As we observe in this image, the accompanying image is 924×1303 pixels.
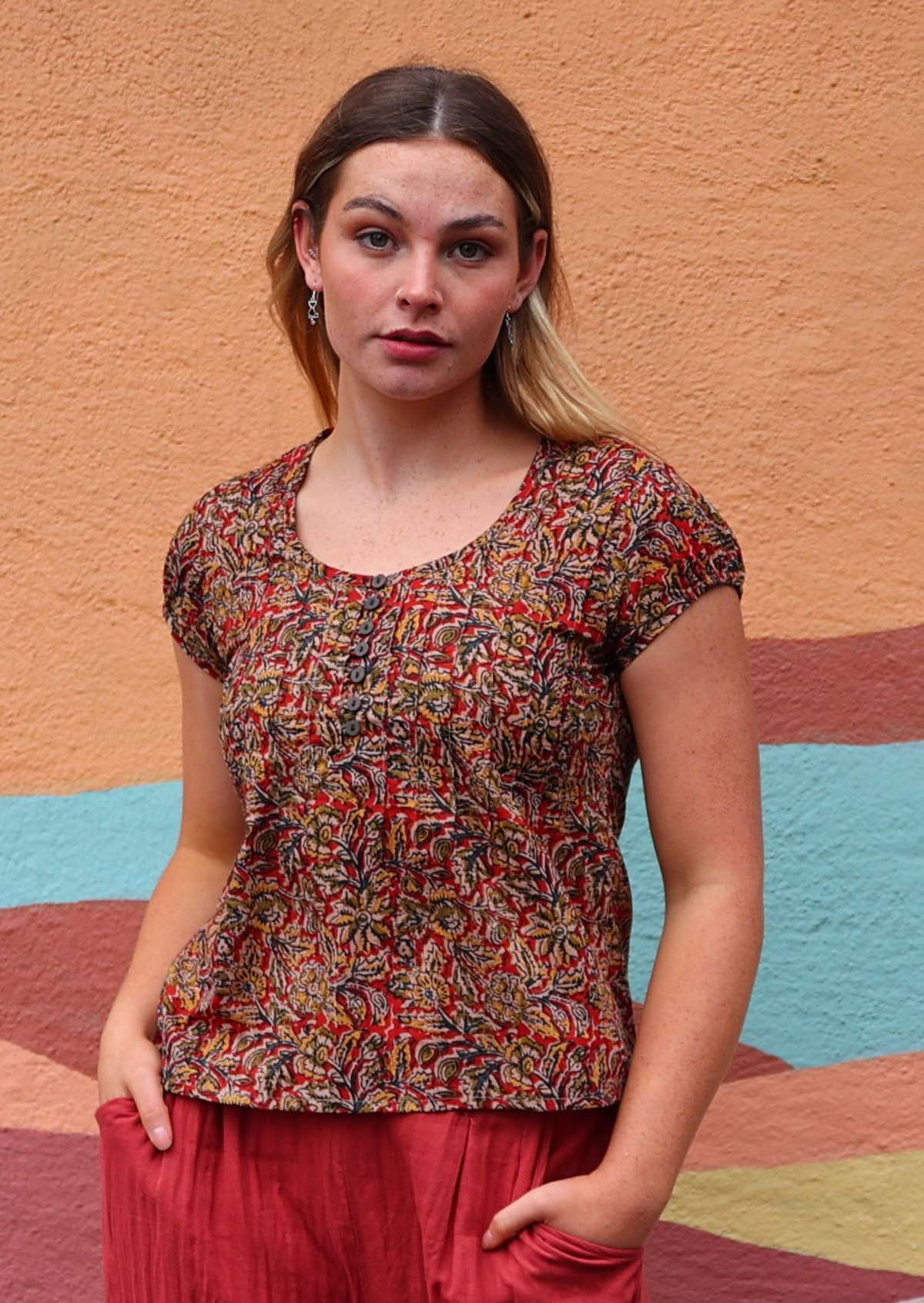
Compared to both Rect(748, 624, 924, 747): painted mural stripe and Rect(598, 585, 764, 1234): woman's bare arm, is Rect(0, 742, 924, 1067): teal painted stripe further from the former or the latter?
Rect(598, 585, 764, 1234): woman's bare arm

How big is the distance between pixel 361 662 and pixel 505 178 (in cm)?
49

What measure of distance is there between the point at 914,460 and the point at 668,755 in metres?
0.90

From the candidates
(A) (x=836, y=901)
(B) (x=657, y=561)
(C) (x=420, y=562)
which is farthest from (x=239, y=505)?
(A) (x=836, y=901)

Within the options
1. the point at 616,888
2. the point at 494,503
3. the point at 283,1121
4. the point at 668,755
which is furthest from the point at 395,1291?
the point at 494,503

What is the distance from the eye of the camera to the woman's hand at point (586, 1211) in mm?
1486

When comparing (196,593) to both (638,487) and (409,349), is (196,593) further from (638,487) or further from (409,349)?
(638,487)

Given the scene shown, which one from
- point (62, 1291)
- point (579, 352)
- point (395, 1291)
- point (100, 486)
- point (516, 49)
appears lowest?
point (62, 1291)

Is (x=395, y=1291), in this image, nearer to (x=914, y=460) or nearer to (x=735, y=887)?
(x=735, y=887)

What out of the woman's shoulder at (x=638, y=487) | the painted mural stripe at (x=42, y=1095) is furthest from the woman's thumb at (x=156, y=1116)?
the painted mural stripe at (x=42, y=1095)

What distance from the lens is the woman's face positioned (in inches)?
62.1

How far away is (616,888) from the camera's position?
160cm

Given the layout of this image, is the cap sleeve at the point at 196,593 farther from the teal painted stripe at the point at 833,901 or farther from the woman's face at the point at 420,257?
the teal painted stripe at the point at 833,901

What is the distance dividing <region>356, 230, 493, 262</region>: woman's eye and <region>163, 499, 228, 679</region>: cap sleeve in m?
Result: 0.35

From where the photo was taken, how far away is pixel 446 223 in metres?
1.58
